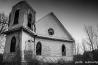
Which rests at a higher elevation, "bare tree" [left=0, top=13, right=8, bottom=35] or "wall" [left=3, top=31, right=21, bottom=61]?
"bare tree" [left=0, top=13, right=8, bottom=35]

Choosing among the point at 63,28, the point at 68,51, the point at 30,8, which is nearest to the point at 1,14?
the point at 30,8

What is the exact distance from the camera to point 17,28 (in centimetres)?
1176

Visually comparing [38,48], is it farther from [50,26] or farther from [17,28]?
[17,28]

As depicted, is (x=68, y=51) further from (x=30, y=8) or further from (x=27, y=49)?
(x=30, y=8)

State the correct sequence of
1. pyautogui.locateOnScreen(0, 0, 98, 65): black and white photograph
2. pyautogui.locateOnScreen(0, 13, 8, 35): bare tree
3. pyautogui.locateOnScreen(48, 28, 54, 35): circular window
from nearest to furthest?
Result: pyautogui.locateOnScreen(0, 0, 98, 65): black and white photograph < pyautogui.locateOnScreen(48, 28, 54, 35): circular window < pyautogui.locateOnScreen(0, 13, 8, 35): bare tree

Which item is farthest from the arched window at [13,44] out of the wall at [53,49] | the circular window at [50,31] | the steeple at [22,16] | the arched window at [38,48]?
the circular window at [50,31]

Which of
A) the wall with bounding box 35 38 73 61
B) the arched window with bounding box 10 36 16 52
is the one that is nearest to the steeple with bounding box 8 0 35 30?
the arched window with bounding box 10 36 16 52

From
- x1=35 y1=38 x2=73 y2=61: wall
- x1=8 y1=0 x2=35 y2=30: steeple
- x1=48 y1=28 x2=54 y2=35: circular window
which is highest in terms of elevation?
x1=8 y1=0 x2=35 y2=30: steeple

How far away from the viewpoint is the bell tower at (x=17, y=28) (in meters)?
11.2

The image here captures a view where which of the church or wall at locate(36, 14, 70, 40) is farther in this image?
wall at locate(36, 14, 70, 40)

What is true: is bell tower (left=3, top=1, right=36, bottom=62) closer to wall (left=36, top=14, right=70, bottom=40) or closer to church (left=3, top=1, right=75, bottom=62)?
church (left=3, top=1, right=75, bottom=62)

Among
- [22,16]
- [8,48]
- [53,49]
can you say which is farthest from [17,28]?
[53,49]

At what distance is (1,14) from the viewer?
845 inches

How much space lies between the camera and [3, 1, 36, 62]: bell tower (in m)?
11.2
